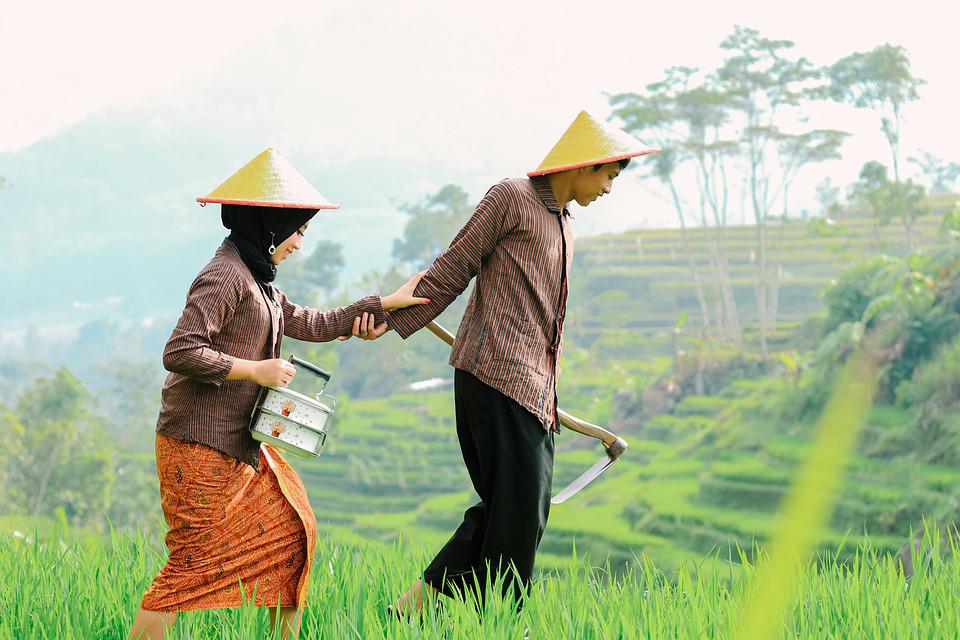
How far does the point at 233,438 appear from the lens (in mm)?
1914

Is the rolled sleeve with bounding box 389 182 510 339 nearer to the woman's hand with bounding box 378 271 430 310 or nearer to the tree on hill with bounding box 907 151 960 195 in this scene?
the woman's hand with bounding box 378 271 430 310

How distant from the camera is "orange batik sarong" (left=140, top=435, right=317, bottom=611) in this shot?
186cm

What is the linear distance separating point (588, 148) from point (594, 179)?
0.07 metres

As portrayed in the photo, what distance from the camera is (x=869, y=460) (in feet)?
38.9

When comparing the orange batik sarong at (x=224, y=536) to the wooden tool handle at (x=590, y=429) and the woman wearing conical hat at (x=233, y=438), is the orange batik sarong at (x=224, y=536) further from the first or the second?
the wooden tool handle at (x=590, y=429)

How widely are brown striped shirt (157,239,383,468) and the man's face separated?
63 cm

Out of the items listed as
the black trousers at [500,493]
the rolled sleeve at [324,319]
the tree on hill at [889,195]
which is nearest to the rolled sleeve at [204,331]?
the rolled sleeve at [324,319]

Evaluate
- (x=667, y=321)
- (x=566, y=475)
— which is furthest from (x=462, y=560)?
(x=667, y=321)

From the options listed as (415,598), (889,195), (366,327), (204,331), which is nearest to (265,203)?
(204,331)

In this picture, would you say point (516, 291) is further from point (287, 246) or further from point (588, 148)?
point (287, 246)

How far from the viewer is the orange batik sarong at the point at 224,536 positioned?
6.09ft

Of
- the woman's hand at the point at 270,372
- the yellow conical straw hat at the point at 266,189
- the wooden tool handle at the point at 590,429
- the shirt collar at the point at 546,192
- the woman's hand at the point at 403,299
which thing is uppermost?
the yellow conical straw hat at the point at 266,189

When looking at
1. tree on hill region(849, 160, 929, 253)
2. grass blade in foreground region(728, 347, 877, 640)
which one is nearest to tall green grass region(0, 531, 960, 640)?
grass blade in foreground region(728, 347, 877, 640)

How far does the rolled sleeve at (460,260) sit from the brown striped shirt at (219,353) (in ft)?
1.03
